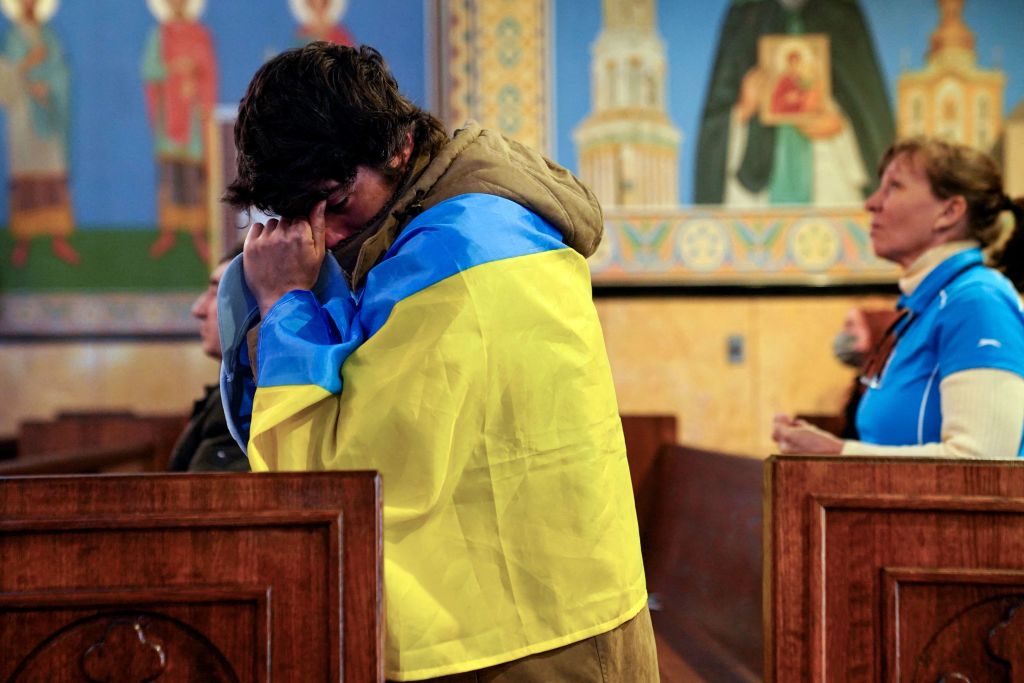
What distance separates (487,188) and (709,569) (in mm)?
2104

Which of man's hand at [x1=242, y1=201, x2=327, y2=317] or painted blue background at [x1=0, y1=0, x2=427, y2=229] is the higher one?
painted blue background at [x1=0, y1=0, x2=427, y2=229]

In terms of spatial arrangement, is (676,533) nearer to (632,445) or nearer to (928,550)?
(632,445)

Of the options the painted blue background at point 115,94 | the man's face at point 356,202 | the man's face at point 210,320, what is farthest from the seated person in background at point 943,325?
the painted blue background at point 115,94

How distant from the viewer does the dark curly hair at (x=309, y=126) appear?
4.62 ft

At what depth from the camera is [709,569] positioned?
320 cm

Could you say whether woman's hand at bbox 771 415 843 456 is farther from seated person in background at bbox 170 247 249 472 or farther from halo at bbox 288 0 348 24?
halo at bbox 288 0 348 24

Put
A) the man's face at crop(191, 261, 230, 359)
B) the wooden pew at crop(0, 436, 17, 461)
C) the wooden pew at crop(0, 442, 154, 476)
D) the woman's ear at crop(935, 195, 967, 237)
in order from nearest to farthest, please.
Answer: the woman's ear at crop(935, 195, 967, 237) → the man's face at crop(191, 261, 230, 359) → the wooden pew at crop(0, 442, 154, 476) → the wooden pew at crop(0, 436, 17, 461)

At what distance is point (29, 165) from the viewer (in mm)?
6340

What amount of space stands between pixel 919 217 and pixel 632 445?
1.88 metres

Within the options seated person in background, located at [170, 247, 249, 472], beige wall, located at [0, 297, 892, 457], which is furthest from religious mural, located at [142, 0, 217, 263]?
seated person in background, located at [170, 247, 249, 472]

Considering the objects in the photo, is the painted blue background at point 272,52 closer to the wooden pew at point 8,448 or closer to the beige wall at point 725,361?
the beige wall at point 725,361

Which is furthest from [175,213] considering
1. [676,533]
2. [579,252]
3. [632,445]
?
[579,252]

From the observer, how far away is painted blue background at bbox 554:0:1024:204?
20.2 ft

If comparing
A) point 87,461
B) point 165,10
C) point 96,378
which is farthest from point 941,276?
point 165,10
